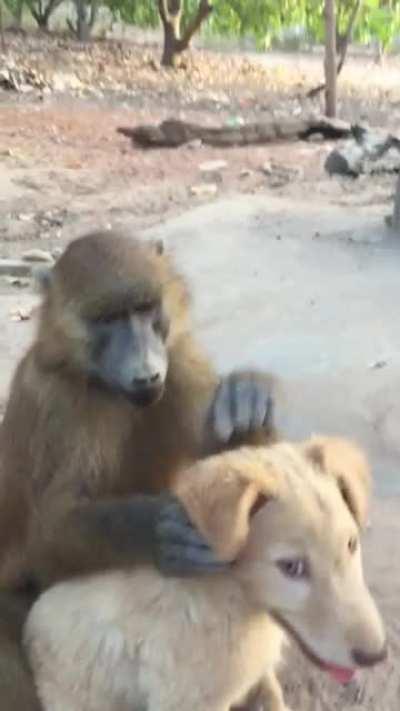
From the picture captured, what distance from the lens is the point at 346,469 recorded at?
2.78 m

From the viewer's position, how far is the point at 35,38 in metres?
25.9

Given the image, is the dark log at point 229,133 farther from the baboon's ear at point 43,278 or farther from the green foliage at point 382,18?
the baboon's ear at point 43,278

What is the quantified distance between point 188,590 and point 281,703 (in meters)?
0.51

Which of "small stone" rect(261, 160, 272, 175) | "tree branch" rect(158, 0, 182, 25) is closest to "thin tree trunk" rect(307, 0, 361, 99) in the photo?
"tree branch" rect(158, 0, 182, 25)

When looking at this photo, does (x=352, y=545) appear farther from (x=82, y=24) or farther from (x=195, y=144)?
(x=82, y=24)

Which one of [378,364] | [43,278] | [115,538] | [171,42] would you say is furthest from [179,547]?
[171,42]

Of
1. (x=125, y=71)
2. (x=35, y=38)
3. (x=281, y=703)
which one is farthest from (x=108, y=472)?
(x=35, y=38)

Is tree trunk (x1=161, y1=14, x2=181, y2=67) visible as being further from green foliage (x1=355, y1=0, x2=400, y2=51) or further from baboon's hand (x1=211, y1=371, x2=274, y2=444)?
baboon's hand (x1=211, y1=371, x2=274, y2=444)

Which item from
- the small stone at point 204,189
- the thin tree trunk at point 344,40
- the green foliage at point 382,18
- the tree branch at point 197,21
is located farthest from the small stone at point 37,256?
the tree branch at point 197,21

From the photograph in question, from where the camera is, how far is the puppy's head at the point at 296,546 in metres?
2.56

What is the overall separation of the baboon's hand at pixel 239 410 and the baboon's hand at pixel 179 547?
0.28 meters

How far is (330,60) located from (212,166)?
3145 millimetres

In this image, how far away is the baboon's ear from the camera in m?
3.49

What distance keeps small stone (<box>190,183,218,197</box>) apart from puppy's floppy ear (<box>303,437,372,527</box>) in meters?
9.17
